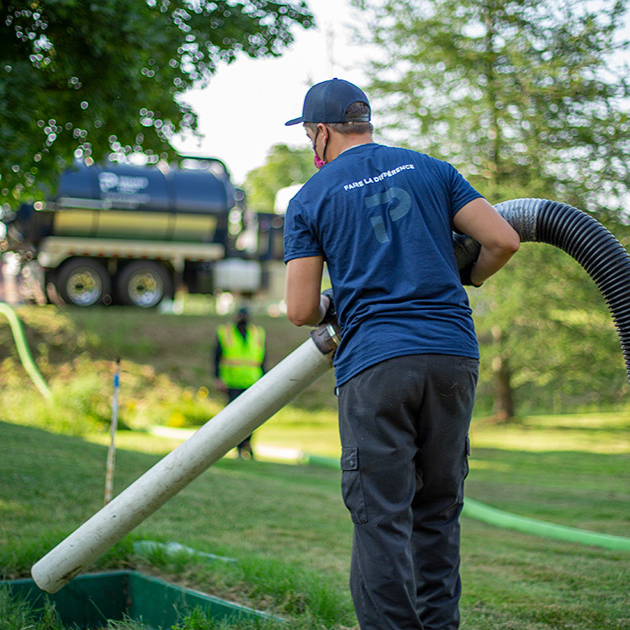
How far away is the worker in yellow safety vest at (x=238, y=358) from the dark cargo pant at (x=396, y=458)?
823 centimetres

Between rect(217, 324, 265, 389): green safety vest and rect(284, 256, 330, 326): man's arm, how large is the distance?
8138mm

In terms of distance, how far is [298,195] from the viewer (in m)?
2.64

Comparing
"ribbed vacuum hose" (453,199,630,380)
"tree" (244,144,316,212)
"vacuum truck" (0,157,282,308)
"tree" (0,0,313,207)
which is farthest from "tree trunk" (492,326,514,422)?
"tree" (244,144,316,212)

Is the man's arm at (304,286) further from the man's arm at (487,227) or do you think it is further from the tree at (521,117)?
the tree at (521,117)

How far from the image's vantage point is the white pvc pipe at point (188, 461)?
2920 mm

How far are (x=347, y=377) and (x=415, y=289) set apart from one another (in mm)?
369

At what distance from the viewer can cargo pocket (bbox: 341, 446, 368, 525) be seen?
246 centimetres

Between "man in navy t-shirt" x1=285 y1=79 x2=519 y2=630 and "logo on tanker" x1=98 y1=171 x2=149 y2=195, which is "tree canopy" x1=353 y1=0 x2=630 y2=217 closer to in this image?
"logo on tanker" x1=98 y1=171 x2=149 y2=195

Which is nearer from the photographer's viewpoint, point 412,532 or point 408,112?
point 412,532

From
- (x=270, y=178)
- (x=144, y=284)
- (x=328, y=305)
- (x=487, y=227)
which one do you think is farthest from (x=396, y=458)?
(x=270, y=178)

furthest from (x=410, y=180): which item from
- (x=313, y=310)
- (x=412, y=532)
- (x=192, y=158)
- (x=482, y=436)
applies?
(x=192, y=158)

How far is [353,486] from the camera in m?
2.47

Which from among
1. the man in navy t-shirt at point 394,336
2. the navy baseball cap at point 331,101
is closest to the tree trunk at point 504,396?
the man in navy t-shirt at point 394,336

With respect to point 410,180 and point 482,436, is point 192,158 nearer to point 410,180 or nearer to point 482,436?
point 482,436
